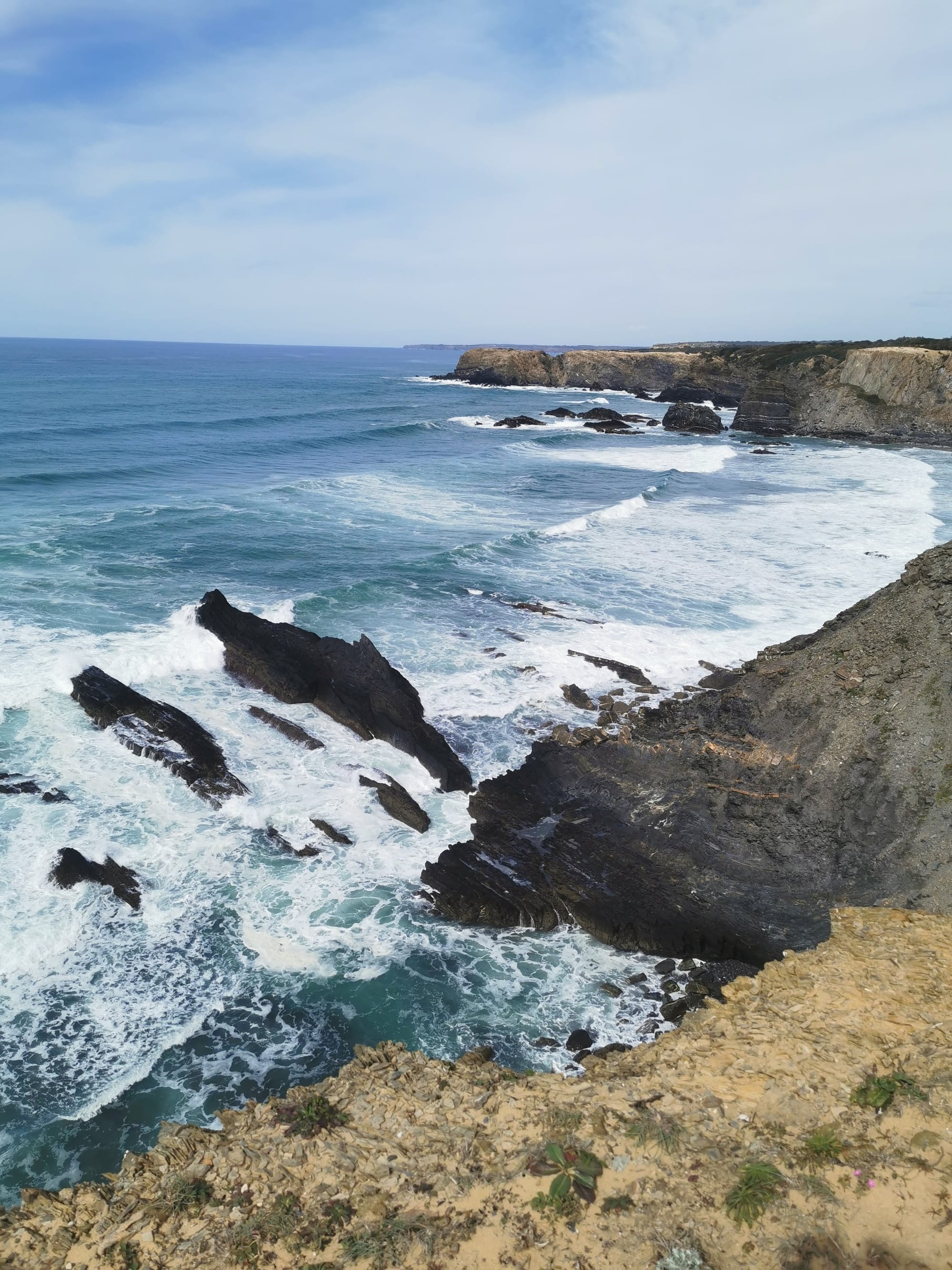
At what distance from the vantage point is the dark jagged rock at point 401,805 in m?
15.4

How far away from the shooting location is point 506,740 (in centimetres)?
1819

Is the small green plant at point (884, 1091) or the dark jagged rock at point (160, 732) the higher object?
the small green plant at point (884, 1091)

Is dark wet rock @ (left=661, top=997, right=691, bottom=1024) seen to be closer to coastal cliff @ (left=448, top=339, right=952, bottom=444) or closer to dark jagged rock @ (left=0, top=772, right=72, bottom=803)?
dark jagged rock @ (left=0, top=772, right=72, bottom=803)

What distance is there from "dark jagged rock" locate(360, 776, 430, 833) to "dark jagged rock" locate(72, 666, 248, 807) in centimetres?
288

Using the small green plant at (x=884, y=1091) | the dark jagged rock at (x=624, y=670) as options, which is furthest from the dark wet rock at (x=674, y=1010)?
the dark jagged rock at (x=624, y=670)

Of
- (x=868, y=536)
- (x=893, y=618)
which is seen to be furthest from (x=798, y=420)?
(x=893, y=618)

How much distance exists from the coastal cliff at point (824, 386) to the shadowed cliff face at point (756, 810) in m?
66.4

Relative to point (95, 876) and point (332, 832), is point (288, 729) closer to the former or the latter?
point (332, 832)

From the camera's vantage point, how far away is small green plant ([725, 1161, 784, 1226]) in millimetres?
5828

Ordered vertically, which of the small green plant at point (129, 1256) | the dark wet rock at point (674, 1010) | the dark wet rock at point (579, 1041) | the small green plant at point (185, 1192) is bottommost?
the dark wet rock at point (579, 1041)

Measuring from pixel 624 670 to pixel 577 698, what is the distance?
2216 mm

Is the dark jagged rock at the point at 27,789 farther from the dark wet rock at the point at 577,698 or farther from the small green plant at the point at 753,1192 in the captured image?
the small green plant at the point at 753,1192

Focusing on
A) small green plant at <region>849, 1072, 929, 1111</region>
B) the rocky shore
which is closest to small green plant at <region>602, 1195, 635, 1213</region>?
the rocky shore

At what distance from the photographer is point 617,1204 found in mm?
6062
